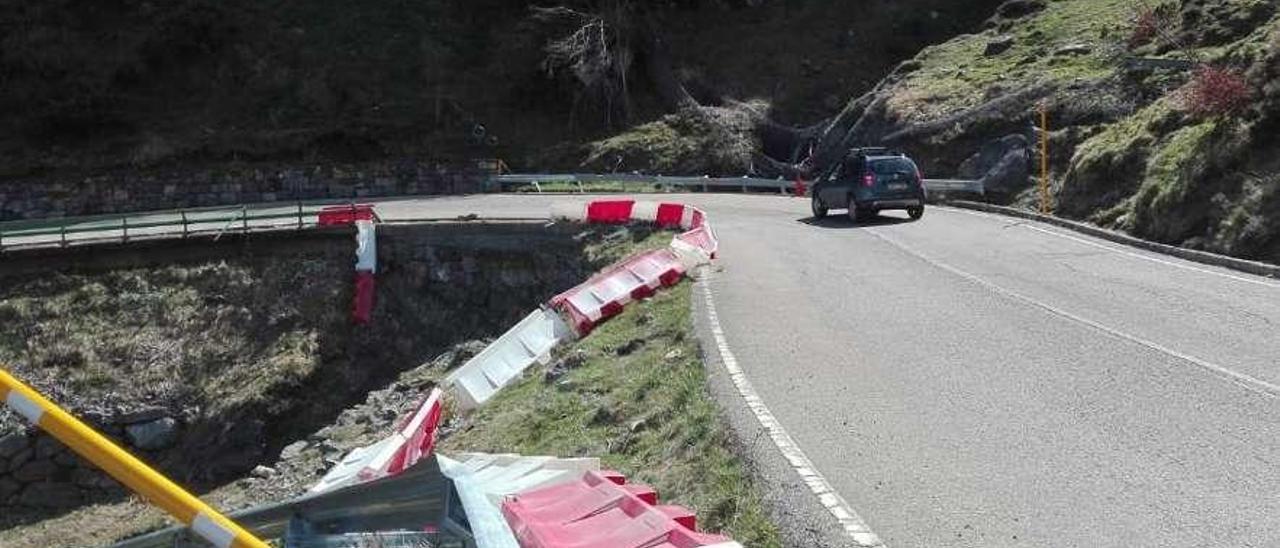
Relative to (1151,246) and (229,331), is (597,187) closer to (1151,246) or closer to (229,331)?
(229,331)

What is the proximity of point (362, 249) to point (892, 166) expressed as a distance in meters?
12.0

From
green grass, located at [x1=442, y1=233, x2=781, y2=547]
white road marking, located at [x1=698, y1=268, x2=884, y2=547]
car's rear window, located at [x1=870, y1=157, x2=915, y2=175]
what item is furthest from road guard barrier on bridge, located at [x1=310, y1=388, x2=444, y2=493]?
car's rear window, located at [x1=870, y1=157, x2=915, y2=175]

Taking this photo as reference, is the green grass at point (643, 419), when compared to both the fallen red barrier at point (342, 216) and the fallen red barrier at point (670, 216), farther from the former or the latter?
the fallen red barrier at point (342, 216)

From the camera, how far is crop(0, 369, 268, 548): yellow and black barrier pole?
191 inches

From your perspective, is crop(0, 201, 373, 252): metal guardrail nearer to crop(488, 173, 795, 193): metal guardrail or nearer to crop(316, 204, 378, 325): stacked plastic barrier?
crop(316, 204, 378, 325): stacked plastic barrier

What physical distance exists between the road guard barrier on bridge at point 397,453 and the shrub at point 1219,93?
48.1 ft

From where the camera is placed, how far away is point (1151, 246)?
20547 millimetres

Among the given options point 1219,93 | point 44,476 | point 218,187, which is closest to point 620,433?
point 44,476

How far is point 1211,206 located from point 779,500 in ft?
50.1

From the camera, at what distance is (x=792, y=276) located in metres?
18.9

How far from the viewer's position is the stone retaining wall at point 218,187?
40781 mm

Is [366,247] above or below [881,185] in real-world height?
below

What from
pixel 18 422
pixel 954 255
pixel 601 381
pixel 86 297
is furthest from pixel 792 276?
pixel 86 297

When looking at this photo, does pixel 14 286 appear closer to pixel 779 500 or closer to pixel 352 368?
pixel 352 368
